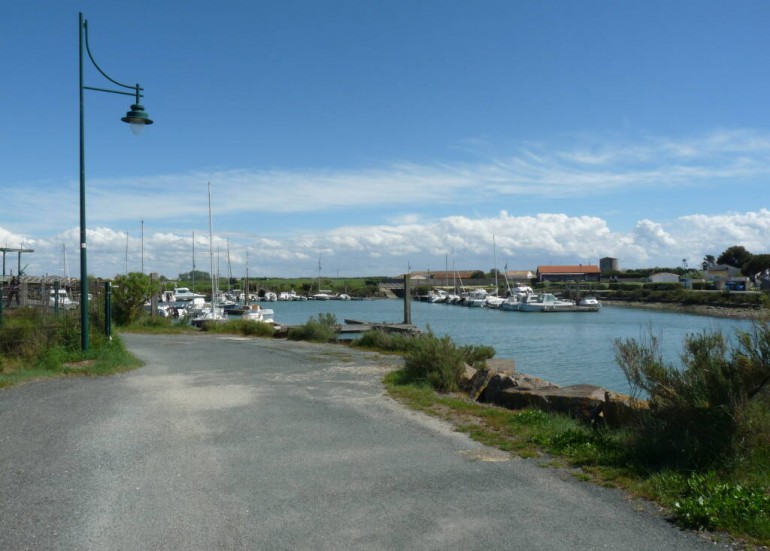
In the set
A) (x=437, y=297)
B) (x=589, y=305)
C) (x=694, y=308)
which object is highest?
(x=437, y=297)

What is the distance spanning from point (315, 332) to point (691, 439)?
18.8 metres

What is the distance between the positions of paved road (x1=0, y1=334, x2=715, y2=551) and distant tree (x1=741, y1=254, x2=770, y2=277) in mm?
137881

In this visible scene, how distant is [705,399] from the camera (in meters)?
6.83

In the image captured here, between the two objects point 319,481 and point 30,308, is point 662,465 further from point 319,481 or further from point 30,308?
point 30,308

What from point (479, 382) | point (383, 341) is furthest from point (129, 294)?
point (479, 382)

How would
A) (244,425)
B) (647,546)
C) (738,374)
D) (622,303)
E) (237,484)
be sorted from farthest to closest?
(622,303)
(244,425)
(738,374)
(237,484)
(647,546)

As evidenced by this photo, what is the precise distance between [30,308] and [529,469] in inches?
593

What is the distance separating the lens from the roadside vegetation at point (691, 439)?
555cm

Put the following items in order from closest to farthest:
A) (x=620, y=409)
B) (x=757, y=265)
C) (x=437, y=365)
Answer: (x=620, y=409) < (x=437, y=365) < (x=757, y=265)

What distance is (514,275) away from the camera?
178 metres

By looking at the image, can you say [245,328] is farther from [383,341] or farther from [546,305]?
[546,305]

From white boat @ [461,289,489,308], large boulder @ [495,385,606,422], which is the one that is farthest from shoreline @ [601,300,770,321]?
large boulder @ [495,385,606,422]

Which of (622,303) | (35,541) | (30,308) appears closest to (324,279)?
(622,303)

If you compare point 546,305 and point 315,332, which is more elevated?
point 315,332
